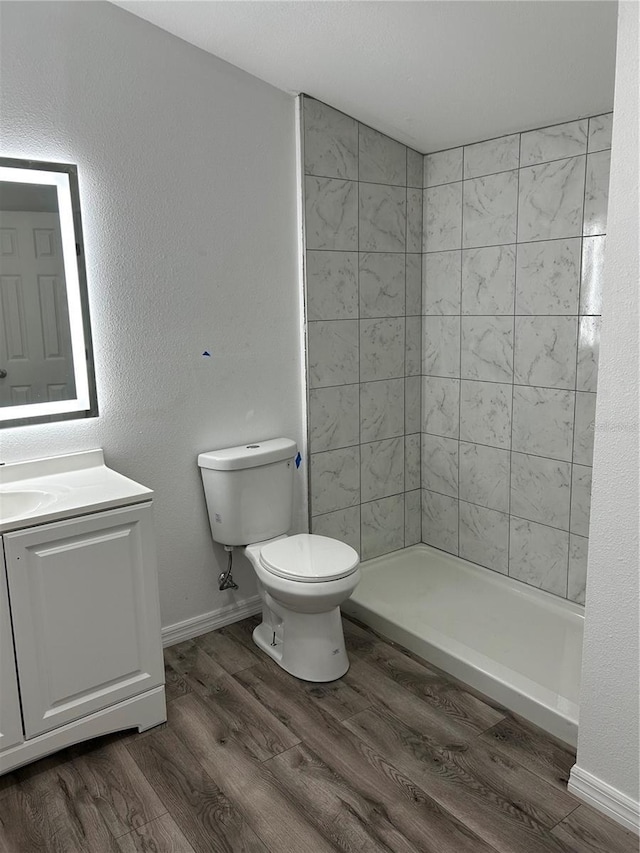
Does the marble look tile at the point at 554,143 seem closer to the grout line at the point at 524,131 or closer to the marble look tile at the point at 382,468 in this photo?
the grout line at the point at 524,131

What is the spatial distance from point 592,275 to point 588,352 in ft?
0.96

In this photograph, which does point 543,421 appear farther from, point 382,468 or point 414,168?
point 414,168

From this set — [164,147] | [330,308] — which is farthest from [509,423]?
[164,147]

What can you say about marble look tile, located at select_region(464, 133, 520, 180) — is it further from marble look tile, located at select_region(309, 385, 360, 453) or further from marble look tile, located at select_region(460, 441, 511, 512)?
marble look tile, located at select_region(460, 441, 511, 512)

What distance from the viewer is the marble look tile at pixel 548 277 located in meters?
2.72

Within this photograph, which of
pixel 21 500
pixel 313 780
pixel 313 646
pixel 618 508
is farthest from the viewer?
pixel 313 646

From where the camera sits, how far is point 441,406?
3.37 metres

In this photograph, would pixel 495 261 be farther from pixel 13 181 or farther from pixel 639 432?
pixel 13 181

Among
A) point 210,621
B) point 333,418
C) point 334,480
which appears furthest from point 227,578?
point 333,418

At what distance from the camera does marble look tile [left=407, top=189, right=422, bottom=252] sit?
3217mm

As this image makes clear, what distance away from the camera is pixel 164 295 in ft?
8.52

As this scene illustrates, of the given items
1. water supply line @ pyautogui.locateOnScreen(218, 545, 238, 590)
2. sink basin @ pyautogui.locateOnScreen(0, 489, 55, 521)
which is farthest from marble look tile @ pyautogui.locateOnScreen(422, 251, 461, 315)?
sink basin @ pyautogui.locateOnScreen(0, 489, 55, 521)

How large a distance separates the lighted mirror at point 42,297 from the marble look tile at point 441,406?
64.7 inches

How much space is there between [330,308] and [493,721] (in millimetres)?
1727
